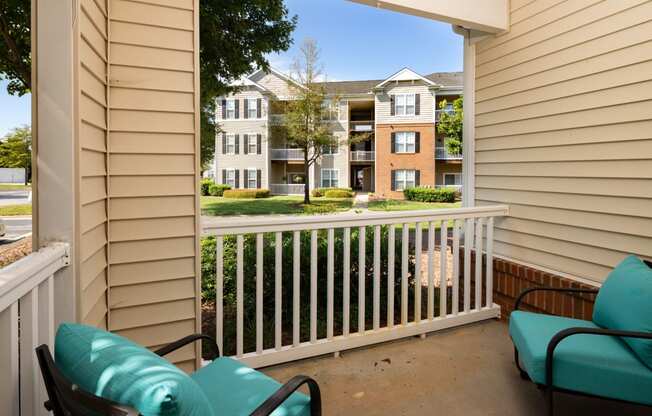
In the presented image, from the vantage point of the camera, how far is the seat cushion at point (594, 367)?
Answer: 1816 millimetres

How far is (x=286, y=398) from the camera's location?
1.28 metres

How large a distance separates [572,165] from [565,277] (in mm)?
857

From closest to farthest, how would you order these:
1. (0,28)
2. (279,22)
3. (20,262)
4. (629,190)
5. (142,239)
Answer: (20,262)
(0,28)
(142,239)
(629,190)
(279,22)

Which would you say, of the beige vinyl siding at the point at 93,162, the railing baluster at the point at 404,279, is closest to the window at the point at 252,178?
the railing baluster at the point at 404,279

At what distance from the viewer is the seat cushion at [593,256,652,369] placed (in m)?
1.85

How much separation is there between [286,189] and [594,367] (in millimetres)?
13860

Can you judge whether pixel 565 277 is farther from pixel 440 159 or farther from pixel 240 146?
pixel 440 159

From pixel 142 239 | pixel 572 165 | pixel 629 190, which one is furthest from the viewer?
pixel 572 165

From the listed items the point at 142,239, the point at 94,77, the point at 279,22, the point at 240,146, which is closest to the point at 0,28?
the point at 94,77

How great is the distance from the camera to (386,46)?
47.7 ft

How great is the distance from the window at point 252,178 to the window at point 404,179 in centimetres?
572

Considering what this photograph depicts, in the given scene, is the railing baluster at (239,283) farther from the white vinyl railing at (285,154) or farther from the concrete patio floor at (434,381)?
the white vinyl railing at (285,154)

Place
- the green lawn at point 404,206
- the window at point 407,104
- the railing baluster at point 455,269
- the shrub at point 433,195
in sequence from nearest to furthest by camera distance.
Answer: the railing baluster at point 455,269 < the green lawn at point 404,206 < the shrub at point 433,195 < the window at point 407,104

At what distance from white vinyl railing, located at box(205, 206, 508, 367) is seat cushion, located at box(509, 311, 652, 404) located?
1.19 meters
